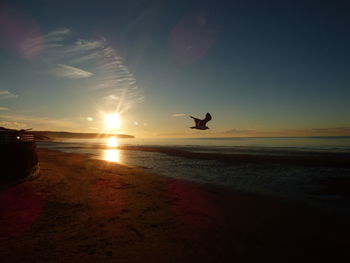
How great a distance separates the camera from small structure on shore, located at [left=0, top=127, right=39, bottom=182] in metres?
11.6

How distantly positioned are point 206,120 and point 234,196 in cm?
637

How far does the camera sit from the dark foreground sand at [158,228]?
6.06 meters

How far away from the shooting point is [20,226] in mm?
7395

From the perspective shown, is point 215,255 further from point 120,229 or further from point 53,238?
point 53,238

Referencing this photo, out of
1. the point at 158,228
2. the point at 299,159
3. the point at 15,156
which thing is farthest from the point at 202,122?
the point at 299,159

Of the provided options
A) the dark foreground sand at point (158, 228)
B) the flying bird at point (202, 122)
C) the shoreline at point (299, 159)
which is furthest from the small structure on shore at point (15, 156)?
the shoreline at point (299, 159)

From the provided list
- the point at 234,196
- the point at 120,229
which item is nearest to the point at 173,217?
the point at 120,229

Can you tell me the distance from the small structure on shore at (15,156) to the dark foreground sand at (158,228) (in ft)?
2.65

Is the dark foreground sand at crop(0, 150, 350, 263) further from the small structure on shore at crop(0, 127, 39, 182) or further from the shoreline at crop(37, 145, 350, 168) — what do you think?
the shoreline at crop(37, 145, 350, 168)

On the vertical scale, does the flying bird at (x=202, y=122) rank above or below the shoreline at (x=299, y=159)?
above

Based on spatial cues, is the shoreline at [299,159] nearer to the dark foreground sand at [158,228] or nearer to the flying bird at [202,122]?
the flying bird at [202,122]

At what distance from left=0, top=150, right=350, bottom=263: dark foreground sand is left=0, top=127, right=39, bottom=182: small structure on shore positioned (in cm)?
81

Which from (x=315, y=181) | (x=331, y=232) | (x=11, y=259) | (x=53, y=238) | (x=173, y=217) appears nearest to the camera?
(x=11, y=259)

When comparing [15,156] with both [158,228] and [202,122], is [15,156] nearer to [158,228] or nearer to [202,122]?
[158,228]
